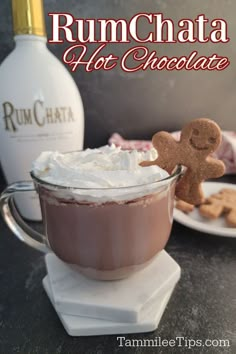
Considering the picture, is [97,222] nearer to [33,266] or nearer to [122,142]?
[33,266]

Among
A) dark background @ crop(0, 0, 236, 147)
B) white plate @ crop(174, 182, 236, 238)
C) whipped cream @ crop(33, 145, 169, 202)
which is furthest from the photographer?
dark background @ crop(0, 0, 236, 147)

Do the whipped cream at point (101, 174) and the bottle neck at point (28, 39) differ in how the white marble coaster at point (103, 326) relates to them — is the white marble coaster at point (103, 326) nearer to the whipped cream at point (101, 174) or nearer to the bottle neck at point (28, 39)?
the whipped cream at point (101, 174)

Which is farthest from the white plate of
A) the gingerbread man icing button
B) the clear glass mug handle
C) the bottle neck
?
the bottle neck

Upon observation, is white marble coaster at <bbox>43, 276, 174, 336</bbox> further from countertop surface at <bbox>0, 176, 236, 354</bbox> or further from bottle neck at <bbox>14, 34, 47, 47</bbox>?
bottle neck at <bbox>14, 34, 47, 47</bbox>

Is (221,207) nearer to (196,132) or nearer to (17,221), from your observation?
(196,132)

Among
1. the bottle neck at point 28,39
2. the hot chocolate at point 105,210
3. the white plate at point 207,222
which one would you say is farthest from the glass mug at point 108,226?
the bottle neck at point 28,39
